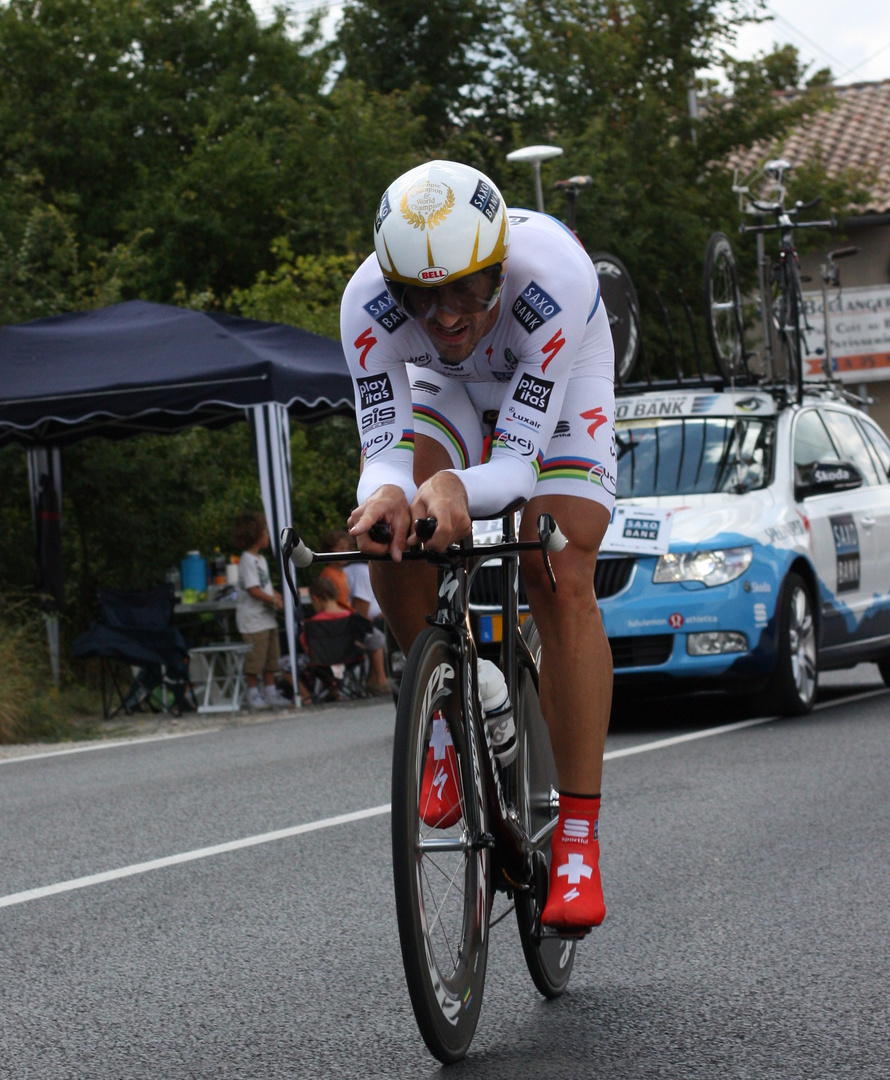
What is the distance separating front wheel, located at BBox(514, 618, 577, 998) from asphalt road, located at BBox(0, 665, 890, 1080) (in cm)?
10

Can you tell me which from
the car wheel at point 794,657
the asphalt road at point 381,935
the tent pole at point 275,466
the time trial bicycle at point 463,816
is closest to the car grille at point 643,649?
the car wheel at point 794,657

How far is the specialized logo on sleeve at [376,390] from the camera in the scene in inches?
145

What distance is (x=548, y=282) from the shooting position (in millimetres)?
3621

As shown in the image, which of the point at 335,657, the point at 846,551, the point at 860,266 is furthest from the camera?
the point at 860,266

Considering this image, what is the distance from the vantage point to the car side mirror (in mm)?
9906

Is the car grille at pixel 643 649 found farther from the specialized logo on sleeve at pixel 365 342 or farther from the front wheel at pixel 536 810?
the specialized logo on sleeve at pixel 365 342

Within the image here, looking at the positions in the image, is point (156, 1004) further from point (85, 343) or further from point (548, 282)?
point (85, 343)

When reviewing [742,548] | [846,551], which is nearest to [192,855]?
[742,548]

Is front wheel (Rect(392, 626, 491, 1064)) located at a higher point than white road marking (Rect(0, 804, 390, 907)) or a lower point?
higher

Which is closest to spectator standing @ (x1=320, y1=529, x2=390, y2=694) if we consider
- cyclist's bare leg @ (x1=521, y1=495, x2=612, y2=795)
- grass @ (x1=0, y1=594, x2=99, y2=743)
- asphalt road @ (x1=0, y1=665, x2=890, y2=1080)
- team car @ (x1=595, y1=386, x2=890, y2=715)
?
grass @ (x1=0, y1=594, x2=99, y2=743)

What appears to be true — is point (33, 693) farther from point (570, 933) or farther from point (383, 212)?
point (383, 212)

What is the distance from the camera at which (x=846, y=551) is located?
34.8ft

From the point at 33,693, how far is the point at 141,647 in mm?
1033

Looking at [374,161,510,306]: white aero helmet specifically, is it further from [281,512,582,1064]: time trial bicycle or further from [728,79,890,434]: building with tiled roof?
[728,79,890,434]: building with tiled roof
